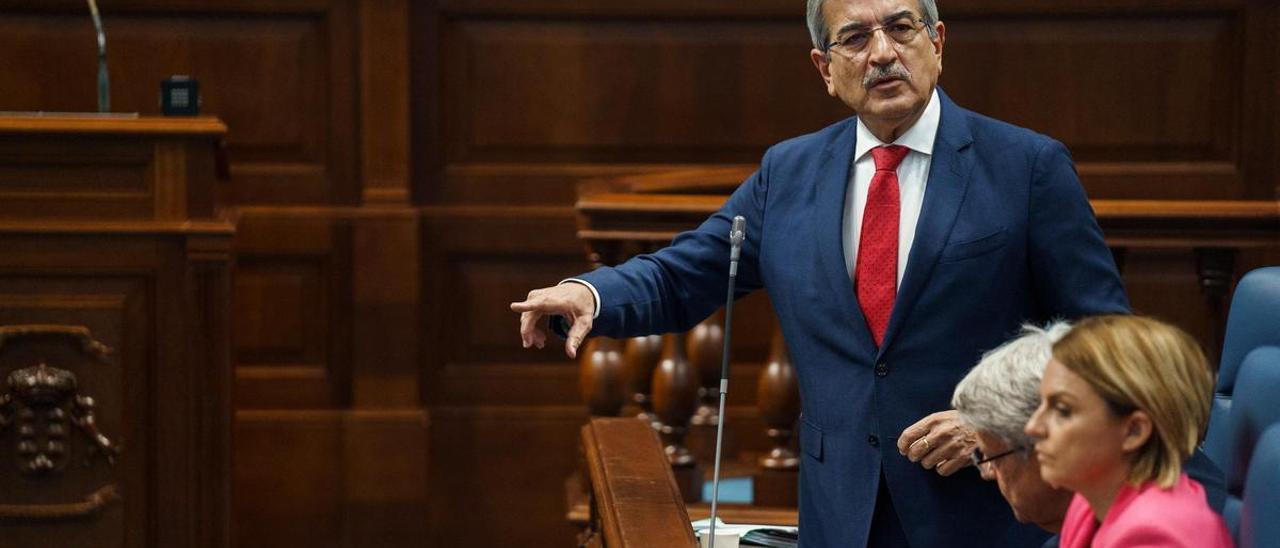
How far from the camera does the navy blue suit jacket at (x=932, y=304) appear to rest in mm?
2176

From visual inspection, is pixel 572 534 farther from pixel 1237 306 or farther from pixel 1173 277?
pixel 1237 306

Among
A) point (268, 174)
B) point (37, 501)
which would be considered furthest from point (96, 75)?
point (37, 501)

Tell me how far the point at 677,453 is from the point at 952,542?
5.96 ft

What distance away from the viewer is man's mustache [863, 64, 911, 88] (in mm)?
2248

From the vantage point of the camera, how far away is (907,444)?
212 centimetres

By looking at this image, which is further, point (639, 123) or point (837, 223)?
point (639, 123)

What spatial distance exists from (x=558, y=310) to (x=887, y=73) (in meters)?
0.54

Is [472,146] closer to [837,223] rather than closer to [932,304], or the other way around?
[837,223]

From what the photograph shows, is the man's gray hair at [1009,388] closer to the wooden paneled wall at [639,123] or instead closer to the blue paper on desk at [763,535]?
the blue paper on desk at [763,535]

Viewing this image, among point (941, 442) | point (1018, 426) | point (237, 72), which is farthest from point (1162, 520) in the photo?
point (237, 72)

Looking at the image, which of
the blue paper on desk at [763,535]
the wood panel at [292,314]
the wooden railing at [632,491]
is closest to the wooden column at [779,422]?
the wooden railing at [632,491]

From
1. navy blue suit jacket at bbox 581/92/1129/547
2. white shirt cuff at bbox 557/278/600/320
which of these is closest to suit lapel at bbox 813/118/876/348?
navy blue suit jacket at bbox 581/92/1129/547

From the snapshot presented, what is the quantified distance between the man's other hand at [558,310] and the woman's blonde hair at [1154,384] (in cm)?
79

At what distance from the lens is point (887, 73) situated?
2.25m
